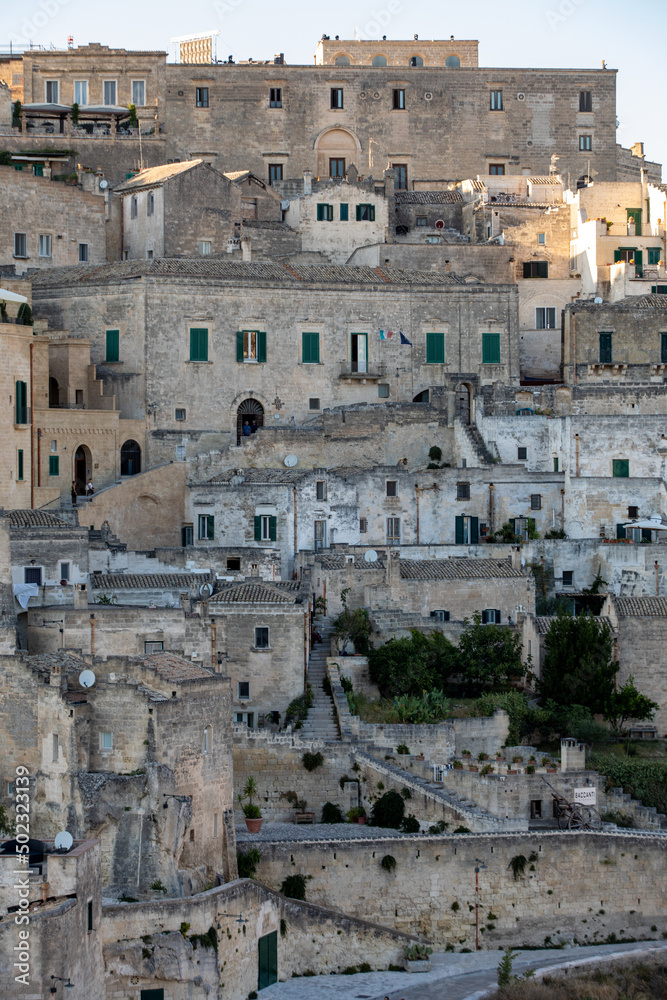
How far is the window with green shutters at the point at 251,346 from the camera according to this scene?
→ 50.1 meters

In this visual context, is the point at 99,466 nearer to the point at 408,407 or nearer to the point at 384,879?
the point at 408,407

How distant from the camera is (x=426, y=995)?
31000 mm

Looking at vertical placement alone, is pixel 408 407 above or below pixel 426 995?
above

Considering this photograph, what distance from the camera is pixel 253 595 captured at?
38500mm

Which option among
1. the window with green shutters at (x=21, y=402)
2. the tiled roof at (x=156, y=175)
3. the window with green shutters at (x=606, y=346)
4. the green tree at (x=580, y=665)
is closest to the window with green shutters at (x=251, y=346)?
the tiled roof at (x=156, y=175)

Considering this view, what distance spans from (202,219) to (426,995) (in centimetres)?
2909

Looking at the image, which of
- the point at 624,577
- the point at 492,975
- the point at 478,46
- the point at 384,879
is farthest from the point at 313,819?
the point at 478,46

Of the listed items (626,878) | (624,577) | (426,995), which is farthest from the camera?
(624,577)

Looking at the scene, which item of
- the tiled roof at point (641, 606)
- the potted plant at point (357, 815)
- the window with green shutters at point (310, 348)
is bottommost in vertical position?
the potted plant at point (357, 815)

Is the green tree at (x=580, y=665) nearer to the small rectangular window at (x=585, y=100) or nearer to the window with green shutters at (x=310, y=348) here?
the window with green shutters at (x=310, y=348)

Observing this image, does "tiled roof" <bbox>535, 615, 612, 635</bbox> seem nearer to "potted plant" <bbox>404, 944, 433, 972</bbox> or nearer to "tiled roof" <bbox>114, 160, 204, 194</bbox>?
"potted plant" <bbox>404, 944, 433, 972</bbox>

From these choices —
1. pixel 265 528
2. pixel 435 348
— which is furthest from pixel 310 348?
pixel 265 528

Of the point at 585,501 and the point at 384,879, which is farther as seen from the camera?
the point at 585,501

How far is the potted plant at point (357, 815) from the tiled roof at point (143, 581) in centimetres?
727
